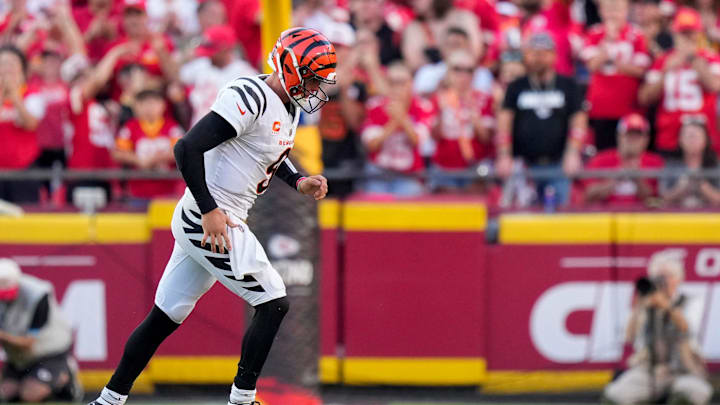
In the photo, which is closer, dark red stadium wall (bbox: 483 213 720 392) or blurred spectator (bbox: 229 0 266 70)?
dark red stadium wall (bbox: 483 213 720 392)

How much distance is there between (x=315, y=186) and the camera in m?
5.82

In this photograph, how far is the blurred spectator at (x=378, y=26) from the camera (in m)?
11.4

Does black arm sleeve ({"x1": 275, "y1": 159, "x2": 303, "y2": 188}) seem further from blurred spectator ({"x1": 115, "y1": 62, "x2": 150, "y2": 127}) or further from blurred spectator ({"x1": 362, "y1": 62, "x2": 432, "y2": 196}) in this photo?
blurred spectator ({"x1": 115, "y1": 62, "x2": 150, "y2": 127})

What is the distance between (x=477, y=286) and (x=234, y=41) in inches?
126

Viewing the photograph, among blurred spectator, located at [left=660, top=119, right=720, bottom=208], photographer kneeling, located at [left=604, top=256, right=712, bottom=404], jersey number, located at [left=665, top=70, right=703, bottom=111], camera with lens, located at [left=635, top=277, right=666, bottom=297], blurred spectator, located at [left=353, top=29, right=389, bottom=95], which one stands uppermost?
Answer: blurred spectator, located at [left=353, top=29, right=389, bottom=95]

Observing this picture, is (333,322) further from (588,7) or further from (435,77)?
(588,7)

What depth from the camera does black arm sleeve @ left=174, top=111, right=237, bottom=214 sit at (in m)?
5.37

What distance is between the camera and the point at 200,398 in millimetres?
9477

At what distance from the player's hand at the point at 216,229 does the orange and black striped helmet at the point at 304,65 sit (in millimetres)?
702

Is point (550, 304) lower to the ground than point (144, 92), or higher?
lower

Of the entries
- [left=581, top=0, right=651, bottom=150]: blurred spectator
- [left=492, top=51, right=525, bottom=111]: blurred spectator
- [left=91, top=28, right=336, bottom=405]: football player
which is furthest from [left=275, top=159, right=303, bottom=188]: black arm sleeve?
[left=581, top=0, right=651, bottom=150]: blurred spectator

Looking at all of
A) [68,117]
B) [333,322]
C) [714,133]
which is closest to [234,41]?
[68,117]

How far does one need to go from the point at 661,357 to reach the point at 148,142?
15.6 ft

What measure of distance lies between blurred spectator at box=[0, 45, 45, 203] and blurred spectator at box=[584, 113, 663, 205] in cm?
497
